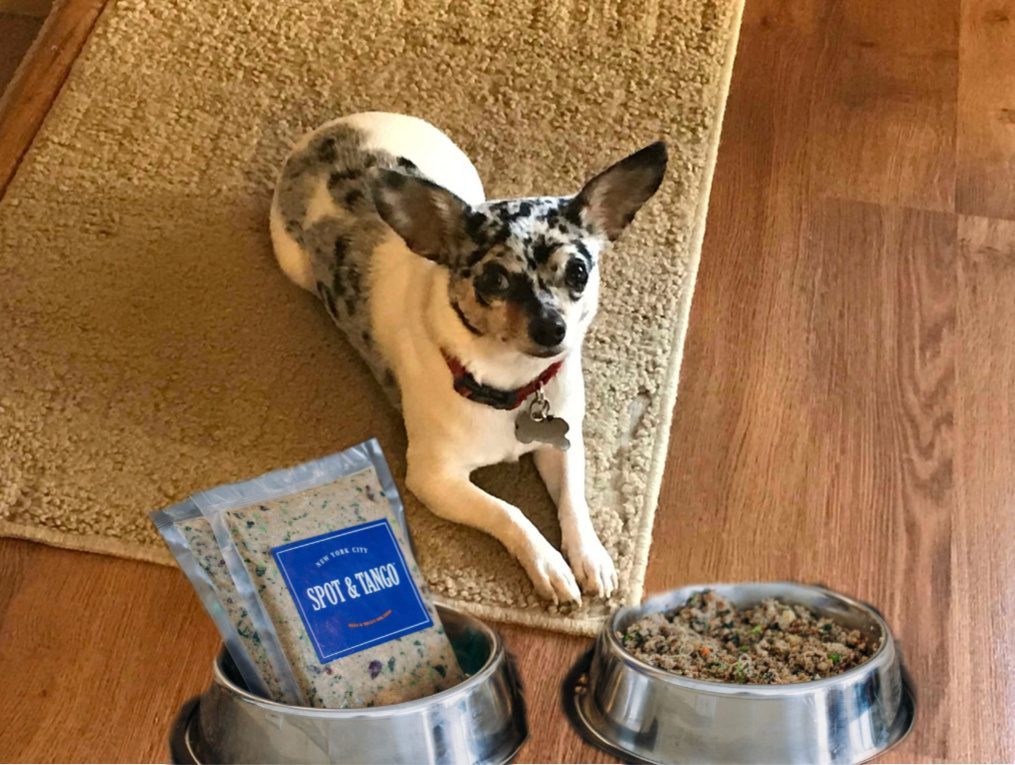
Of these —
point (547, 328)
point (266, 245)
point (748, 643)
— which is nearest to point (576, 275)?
point (547, 328)

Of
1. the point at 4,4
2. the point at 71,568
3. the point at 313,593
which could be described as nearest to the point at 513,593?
the point at 313,593

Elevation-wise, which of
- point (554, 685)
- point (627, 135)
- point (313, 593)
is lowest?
point (554, 685)

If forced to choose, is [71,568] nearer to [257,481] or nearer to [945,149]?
[257,481]

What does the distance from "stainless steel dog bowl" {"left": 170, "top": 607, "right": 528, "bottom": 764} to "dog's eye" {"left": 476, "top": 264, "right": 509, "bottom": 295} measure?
1.58 feet

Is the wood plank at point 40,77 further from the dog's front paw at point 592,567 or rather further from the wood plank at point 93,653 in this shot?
the dog's front paw at point 592,567

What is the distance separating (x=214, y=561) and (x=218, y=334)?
0.75 m

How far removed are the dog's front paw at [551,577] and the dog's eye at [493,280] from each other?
0.39m

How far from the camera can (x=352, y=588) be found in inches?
50.3

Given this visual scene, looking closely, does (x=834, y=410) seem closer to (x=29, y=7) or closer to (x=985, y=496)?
(x=985, y=496)

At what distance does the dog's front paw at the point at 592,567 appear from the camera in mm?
1646

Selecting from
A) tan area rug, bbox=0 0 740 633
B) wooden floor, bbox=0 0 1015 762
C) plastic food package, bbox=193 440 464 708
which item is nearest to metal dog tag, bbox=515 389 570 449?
tan area rug, bbox=0 0 740 633

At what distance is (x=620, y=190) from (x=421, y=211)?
0.90ft

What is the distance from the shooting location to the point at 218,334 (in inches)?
76.1

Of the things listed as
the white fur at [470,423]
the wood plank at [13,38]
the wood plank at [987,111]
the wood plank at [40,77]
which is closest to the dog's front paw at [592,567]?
the white fur at [470,423]
